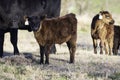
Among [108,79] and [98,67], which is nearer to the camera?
[108,79]

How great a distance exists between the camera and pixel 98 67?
Answer: 1291cm

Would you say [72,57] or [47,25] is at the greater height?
[47,25]

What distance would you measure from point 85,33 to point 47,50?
17.9 meters

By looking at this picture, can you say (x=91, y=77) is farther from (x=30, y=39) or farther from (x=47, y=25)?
(x=30, y=39)

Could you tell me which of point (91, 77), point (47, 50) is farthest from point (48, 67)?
point (91, 77)

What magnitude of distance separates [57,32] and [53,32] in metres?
0.14

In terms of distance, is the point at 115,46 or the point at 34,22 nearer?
the point at 34,22

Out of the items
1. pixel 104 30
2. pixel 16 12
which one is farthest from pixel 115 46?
pixel 16 12

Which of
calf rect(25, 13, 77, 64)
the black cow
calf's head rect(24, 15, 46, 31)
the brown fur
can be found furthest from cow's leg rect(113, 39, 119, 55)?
calf's head rect(24, 15, 46, 31)

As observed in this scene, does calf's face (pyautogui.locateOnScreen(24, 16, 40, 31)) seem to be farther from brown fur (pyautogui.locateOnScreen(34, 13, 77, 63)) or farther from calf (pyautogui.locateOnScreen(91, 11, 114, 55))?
calf (pyautogui.locateOnScreen(91, 11, 114, 55))

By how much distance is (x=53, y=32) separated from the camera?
13.4 m

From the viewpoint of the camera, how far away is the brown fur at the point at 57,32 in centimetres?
1331

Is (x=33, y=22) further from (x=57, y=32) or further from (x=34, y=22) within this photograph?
(x=57, y=32)

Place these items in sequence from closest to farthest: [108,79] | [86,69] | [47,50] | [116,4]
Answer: [108,79]
[86,69]
[47,50]
[116,4]
